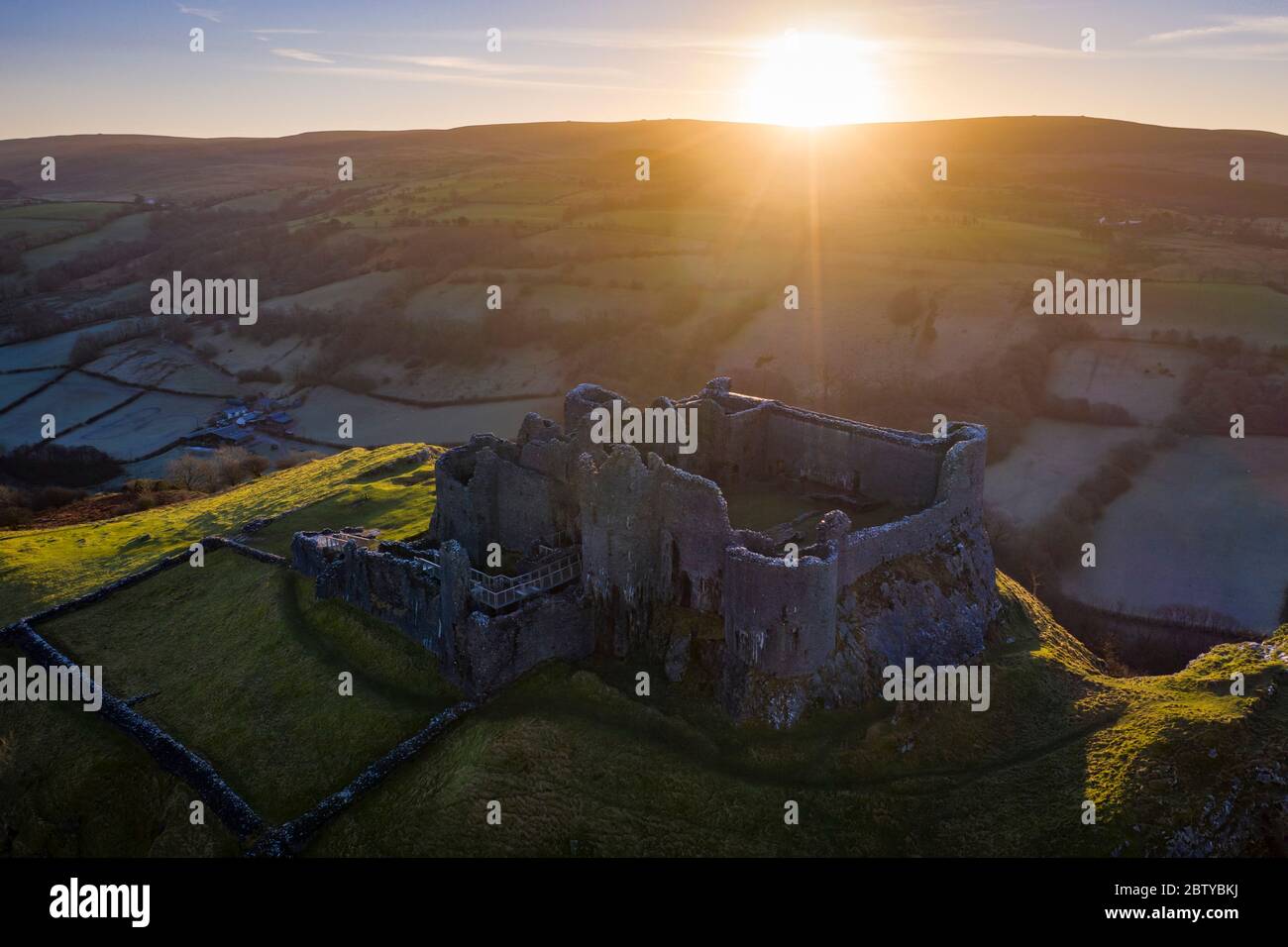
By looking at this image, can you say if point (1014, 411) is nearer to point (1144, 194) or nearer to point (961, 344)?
point (961, 344)

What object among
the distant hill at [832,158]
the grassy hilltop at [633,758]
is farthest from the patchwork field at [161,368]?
the distant hill at [832,158]

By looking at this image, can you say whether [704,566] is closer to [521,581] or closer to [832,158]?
[521,581]

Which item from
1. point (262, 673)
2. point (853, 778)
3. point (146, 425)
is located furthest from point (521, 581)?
point (146, 425)

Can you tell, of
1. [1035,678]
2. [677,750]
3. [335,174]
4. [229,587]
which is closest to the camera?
[677,750]

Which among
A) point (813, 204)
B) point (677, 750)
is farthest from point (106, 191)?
point (677, 750)

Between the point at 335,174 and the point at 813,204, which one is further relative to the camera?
the point at 335,174

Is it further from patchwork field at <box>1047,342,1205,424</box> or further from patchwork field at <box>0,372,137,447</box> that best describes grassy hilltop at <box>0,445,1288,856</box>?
patchwork field at <box>0,372,137,447</box>

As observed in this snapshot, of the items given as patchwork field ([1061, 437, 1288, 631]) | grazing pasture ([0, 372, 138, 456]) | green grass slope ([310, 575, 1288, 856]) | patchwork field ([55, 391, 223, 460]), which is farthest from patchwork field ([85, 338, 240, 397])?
green grass slope ([310, 575, 1288, 856])

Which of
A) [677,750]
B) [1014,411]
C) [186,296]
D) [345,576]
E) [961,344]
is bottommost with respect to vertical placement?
[677,750]
